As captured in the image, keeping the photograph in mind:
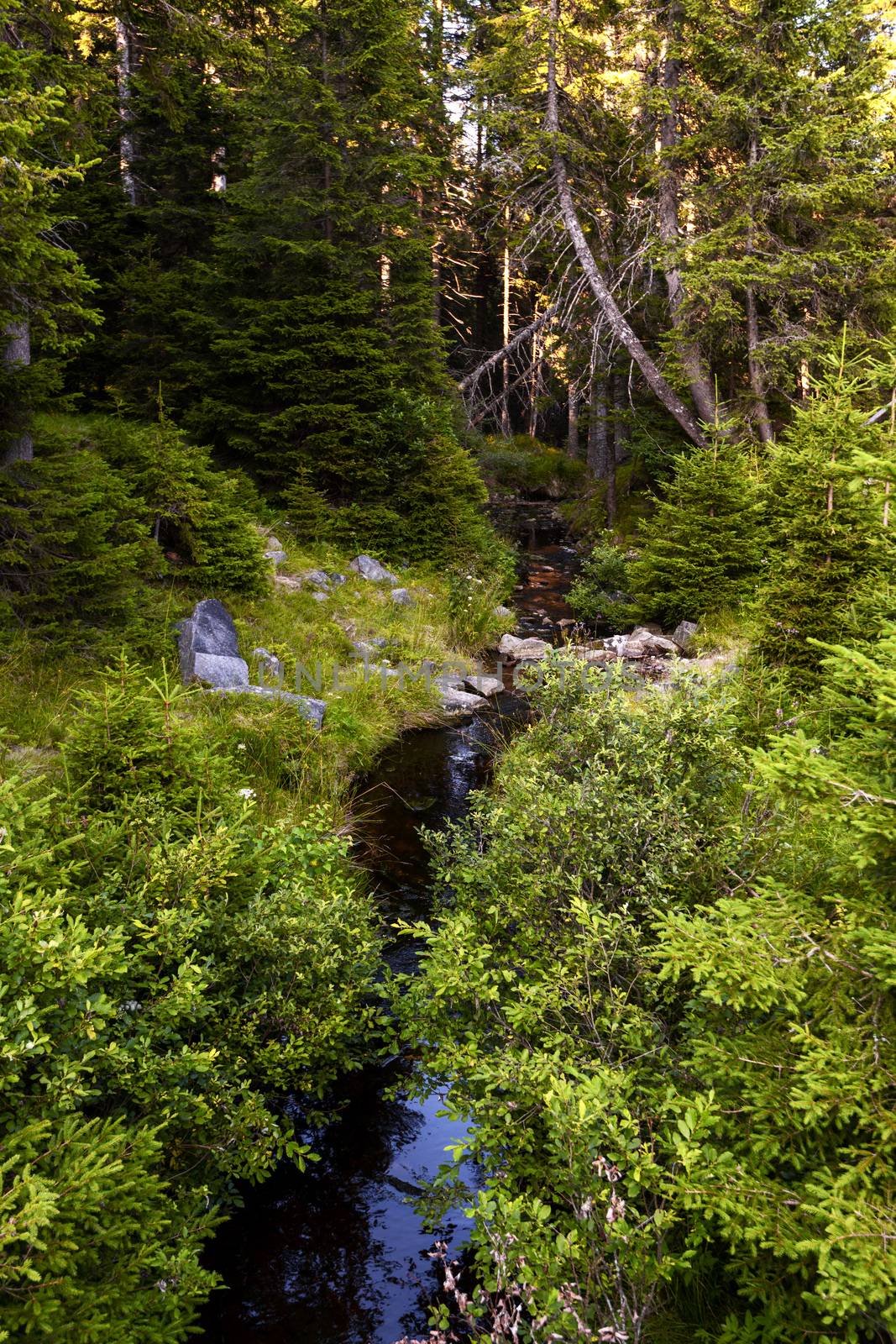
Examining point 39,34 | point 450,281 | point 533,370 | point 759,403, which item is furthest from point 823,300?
point 450,281

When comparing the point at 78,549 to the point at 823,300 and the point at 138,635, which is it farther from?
the point at 823,300

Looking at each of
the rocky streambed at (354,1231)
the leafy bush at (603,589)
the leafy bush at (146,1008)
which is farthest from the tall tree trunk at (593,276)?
the leafy bush at (146,1008)

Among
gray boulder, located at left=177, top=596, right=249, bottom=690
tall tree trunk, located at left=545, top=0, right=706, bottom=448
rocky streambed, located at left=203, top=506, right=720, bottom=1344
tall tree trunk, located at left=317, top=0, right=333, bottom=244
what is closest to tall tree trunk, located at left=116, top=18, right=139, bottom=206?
tall tree trunk, located at left=317, top=0, right=333, bottom=244

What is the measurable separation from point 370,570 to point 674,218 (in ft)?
28.7

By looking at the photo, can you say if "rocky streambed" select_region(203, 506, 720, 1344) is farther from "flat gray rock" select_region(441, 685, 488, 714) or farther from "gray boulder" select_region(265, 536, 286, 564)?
"gray boulder" select_region(265, 536, 286, 564)

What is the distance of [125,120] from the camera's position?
15.6 m

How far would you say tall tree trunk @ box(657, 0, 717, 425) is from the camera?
13.7 m

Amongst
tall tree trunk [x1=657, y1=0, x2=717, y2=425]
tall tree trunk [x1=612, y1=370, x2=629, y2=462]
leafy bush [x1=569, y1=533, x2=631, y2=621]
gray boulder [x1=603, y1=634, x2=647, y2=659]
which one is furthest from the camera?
tall tree trunk [x1=612, y1=370, x2=629, y2=462]

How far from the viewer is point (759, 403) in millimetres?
13742

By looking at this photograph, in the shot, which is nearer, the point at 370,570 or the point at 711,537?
the point at 711,537

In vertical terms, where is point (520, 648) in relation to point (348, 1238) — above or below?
above

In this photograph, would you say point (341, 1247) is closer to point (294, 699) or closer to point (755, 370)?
point (294, 699)

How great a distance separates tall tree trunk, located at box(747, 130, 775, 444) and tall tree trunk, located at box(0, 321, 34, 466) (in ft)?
35.5

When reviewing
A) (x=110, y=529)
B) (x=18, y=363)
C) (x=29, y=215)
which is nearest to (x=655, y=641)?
(x=110, y=529)
